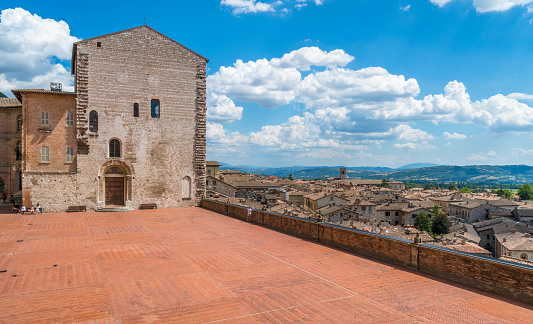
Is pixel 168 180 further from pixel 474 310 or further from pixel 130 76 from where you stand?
pixel 474 310

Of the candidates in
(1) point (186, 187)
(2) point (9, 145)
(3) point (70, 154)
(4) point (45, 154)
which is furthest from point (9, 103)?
(1) point (186, 187)

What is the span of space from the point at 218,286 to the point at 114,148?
18.9 m

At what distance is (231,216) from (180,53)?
516 inches

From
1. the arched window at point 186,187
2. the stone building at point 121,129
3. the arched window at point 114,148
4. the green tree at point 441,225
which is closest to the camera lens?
the stone building at point 121,129

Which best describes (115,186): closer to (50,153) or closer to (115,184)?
(115,184)

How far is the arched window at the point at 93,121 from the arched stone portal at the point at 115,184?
7.68 feet

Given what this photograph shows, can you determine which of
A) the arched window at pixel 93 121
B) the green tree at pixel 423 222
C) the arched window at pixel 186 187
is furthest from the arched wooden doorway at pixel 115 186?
the green tree at pixel 423 222

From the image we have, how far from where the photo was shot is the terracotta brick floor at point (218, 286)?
691 cm

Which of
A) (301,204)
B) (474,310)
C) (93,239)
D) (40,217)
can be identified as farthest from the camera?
(301,204)

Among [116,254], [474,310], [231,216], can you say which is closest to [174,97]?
[231,216]

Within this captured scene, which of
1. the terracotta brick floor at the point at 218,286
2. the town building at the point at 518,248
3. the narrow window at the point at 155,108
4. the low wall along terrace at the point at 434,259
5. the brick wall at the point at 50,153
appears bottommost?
the town building at the point at 518,248

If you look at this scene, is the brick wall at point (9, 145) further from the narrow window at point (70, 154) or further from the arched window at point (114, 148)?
the arched window at point (114, 148)

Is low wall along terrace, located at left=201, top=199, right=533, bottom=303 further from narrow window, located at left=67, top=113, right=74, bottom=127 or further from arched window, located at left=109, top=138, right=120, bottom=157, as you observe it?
narrow window, located at left=67, top=113, right=74, bottom=127

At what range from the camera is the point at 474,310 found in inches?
286
